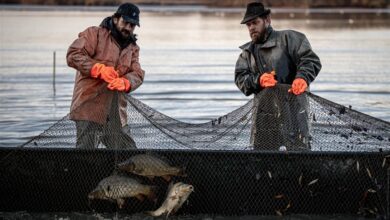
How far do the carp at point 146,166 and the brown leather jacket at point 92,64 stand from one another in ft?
2.13

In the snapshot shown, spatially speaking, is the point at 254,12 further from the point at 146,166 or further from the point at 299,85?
the point at 146,166

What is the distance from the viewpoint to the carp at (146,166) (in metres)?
7.73

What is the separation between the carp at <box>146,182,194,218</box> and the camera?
7.69m

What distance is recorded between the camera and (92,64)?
8086mm

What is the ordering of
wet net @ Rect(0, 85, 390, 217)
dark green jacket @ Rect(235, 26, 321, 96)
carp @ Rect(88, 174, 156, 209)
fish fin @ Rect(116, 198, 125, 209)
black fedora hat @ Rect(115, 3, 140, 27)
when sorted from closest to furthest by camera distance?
carp @ Rect(88, 174, 156, 209)
fish fin @ Rect(116, 198, 125, 209)
wet net @ Rect(0, 85, 390, 217)
black fedora hat @ Rect(115, 3, 140, 27)
dark green jacket @ Rect(235, 26, 321, 96)

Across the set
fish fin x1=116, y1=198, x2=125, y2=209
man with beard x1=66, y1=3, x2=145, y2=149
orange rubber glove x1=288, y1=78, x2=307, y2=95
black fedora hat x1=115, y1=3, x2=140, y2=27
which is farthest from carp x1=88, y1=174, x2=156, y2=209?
orange rubber glove x1=288, y1=78, x2=307, y2=95

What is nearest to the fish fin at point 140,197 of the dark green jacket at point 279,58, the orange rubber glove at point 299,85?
the dark green jacket at point 279,58

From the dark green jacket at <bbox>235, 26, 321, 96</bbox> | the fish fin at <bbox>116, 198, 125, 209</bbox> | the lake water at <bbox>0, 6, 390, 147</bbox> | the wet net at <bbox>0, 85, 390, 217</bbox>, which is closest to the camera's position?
the fish fin at <bbox>116, 198, 125, 209</bbox>

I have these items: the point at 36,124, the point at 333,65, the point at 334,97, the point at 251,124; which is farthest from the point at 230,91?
the point at 251,124

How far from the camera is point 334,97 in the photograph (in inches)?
761

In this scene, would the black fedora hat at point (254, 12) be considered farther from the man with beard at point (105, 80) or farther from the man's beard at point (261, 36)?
the man with beard at point (105, 80)

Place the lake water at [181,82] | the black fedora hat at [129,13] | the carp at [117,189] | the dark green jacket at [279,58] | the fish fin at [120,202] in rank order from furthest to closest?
the lake water at [181,82] → the dark green jacket at [279,58] → the black fedora hat at [129,13] → the fish fin at [120,202] → the carp at [117,189]

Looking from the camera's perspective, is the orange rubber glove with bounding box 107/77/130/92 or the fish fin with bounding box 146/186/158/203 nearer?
the fish fin with bounding box 146/186/158/203

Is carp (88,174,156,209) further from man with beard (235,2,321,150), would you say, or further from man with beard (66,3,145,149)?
man with beard (235,2,321,150)
